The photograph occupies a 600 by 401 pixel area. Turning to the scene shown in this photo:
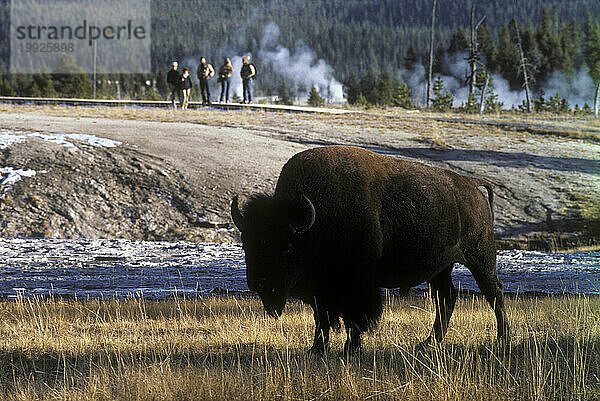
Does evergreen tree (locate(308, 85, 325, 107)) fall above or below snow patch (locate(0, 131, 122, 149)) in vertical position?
above

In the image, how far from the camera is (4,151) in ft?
31.5

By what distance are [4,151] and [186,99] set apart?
7.36m

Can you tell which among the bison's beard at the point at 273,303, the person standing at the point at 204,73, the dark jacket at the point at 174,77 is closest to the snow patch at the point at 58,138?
the dark jacket at the point at 174,77

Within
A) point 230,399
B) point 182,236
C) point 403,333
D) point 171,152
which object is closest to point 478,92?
point 171,152

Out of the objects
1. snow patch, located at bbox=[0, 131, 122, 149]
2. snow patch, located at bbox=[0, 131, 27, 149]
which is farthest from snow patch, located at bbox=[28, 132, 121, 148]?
snow patch, located at bbox=[0, 131, 27, 149]

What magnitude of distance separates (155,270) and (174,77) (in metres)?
9.92

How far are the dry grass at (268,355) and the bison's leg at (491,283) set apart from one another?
0.47 feet

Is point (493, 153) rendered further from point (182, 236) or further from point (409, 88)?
point (409, 88)

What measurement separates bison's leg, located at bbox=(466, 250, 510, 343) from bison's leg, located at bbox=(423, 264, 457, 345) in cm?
22

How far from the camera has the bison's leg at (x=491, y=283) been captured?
458 centimetres

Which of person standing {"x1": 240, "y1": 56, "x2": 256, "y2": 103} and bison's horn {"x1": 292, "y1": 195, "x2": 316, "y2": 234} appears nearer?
bison's horn {"x1": 292, "y1": 195, "x2": 316, "y2": 234}

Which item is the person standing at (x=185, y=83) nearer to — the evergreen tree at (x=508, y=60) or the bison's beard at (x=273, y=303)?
the evergreen tree at (x=508, y=60)

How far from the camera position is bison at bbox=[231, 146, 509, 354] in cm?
370

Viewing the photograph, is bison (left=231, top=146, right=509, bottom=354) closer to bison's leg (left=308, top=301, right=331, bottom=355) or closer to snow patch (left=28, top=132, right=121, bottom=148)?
bison's leg (left=308, top=301, right=331, bottom=355)
